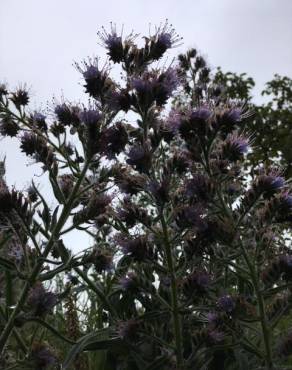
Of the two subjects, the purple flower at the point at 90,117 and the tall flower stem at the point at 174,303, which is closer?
the tall flower stem at the point at 174,303

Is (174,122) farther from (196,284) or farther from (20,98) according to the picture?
(20,98)

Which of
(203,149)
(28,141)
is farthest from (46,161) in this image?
(203,149)

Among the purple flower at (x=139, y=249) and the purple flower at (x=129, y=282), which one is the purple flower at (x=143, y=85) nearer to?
the purple flower at (x=139, y=249)

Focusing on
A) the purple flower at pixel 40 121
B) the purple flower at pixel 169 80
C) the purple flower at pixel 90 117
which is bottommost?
the purple flower at pixel 90 117

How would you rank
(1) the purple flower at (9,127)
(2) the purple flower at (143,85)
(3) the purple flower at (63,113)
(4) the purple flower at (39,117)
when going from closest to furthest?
1. (2) the purple flower at (143,85)
2. (3) the purple flower at (63,113)
3. (4) the purple flower at (39,117)
4. (1) the purple flower at (9,127)

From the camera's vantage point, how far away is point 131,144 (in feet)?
10.8

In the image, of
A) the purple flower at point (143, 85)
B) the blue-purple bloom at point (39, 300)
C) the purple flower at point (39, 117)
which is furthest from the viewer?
the purple flower at point (39, 117)

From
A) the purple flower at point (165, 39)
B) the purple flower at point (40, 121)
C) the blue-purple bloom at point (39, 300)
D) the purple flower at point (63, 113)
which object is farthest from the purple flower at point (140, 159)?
the purple flower at point (40, 121)

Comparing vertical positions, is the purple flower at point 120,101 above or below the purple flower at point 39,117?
below

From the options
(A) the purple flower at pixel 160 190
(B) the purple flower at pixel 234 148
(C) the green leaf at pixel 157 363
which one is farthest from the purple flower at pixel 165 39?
(C) the green leaf at pixel 157 363

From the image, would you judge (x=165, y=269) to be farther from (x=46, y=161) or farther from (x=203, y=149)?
(x=46, y=161)

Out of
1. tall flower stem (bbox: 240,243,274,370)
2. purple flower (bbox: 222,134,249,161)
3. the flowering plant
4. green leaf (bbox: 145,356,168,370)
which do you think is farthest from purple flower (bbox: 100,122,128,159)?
green leaf (bbox: 145,356,168,370)

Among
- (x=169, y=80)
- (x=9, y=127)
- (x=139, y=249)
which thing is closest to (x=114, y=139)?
(x=169, y=80)

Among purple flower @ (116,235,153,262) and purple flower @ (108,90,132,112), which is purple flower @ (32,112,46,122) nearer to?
purple flower @ (108,90,132,112)
